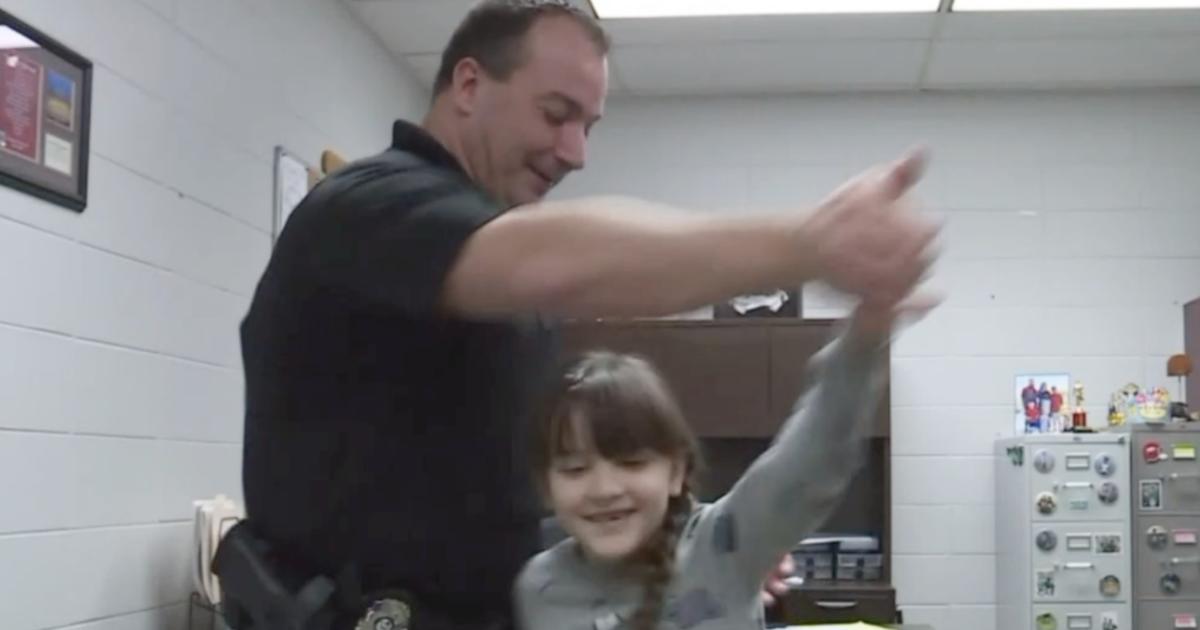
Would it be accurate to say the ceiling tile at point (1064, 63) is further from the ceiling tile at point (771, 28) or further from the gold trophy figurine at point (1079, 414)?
the gold trophy figurine at point (1079, 414)

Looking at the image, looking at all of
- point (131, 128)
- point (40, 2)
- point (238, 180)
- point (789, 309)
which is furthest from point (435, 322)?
point (789, 309)

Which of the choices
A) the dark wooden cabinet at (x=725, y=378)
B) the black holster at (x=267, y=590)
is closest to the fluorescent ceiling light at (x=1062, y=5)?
the dark wooden cabinet at (x=725, y=378)

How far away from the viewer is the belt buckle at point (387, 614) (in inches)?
50.6

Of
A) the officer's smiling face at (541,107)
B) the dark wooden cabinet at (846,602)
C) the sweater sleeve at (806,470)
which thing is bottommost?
the dark wooden cabinet at (846,602)

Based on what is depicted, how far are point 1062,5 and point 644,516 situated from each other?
11.7ft

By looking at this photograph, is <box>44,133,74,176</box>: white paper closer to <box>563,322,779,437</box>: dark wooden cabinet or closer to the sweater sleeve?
the sweater sleeve

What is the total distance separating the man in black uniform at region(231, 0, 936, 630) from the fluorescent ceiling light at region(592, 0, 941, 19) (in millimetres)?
3053

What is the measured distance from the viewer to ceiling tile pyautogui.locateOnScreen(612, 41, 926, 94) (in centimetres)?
502

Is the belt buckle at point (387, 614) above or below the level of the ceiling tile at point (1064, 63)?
below

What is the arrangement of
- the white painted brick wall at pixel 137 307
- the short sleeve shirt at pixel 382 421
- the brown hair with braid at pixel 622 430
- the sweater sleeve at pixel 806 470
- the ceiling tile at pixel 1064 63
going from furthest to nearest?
the ceiling tile at pixel 1064 63
the white painted brick wall at pixel 137 307
the brown hair with braid at pixel 622 430
the short sleeve shirt at pixel 382 421
the sweater sleeve at pixel 806 470

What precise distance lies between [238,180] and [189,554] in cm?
95

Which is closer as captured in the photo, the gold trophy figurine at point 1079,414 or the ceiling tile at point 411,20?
the ceiling tile at point 411,20

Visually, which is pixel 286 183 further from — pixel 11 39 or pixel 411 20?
pixel 11 39

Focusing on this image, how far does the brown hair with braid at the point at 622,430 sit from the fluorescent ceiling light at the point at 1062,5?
3.33 m
